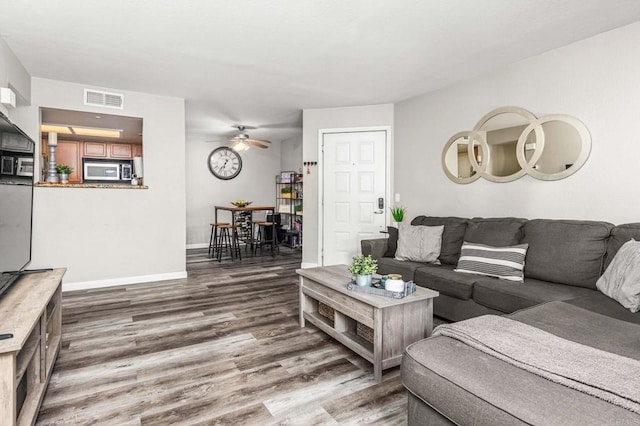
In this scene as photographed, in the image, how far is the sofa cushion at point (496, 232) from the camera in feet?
10.2

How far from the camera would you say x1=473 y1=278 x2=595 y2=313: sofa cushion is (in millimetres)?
2389

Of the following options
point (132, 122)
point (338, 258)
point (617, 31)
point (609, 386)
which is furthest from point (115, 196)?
point (617, 31)

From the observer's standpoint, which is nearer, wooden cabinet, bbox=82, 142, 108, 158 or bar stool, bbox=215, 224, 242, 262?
bar stool, bbox=215, 224, 242, 262

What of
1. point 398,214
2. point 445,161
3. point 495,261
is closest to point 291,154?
point 398,214

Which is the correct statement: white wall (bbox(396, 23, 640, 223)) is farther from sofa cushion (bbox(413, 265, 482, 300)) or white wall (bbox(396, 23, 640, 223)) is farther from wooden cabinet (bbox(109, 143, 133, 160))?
wooden cabinet (bbox(109, 143, 133, 160))

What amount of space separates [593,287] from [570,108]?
5.16 feet

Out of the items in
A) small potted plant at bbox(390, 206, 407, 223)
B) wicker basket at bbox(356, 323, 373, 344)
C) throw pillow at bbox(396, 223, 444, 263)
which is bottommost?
wicker basket at bbox(356, 323, 373, 344)

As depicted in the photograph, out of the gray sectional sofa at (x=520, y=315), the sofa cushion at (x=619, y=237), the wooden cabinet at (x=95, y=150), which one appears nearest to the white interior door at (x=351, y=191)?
the gray sectional sofa at (x=520, y=315)

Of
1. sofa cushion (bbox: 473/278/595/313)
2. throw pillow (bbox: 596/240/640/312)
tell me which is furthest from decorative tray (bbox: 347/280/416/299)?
throw pillow (bbox: 596/240/640/312)

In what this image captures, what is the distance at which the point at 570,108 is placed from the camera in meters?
3.10

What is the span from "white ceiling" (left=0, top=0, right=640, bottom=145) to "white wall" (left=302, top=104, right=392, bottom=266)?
0.67 metres

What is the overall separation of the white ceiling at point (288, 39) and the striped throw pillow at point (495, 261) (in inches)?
70.0

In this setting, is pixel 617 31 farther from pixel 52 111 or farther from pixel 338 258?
pixel 52 111

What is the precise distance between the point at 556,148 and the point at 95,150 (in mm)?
7232
